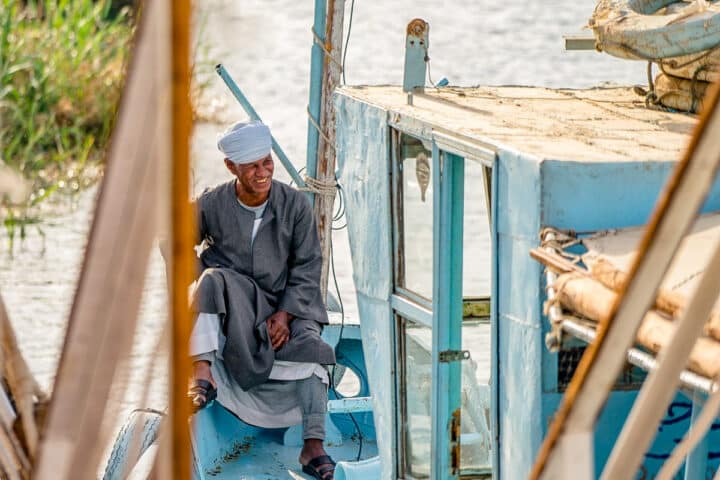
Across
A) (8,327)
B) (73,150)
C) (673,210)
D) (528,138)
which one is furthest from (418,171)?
(73,150)

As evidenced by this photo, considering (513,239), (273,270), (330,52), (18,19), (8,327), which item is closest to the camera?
(8,327)

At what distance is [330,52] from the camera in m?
5.20

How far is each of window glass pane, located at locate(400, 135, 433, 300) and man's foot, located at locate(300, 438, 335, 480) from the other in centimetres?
92

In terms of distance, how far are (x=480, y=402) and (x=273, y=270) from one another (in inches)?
34.2

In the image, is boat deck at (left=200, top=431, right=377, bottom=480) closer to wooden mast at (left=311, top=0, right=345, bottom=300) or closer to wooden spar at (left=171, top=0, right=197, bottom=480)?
wooden mast at (left=311, top=0, right=345, bottom=300)

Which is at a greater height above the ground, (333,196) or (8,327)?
(8,327)

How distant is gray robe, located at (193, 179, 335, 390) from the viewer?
13.9 ft

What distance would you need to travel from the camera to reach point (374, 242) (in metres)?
3.95

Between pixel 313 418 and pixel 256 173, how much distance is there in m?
0.93

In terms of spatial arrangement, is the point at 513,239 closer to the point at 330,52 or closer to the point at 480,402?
the point at 480,402

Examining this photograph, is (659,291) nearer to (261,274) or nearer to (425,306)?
(425,306)

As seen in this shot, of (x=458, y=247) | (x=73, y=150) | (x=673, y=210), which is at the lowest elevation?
(x=73, y=150)

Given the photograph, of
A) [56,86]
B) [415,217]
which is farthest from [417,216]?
[56,86]

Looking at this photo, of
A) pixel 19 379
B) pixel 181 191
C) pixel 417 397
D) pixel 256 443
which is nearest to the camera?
pixel 181 191
